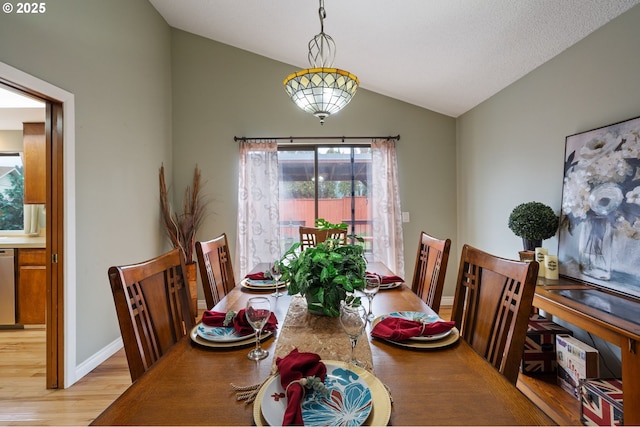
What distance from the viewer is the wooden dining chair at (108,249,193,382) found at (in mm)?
1023

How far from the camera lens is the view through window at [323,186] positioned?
12.5 feet

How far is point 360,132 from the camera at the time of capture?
12.3 feet

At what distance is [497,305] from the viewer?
1152 mm

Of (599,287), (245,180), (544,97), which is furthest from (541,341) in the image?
(245,180)

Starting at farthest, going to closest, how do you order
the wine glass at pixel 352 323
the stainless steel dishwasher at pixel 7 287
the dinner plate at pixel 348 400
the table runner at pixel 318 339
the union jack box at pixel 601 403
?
the stainless steel dishwasher at pixel 7 287 → the union jack box at pixel 601 403 → the table runner at pixel 318 339 → the wine glass at pixel 352 323 → the dinner plate at pixel 348 400

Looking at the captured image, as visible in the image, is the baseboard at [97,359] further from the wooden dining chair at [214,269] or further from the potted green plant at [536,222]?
the potted green plant at [536,222]

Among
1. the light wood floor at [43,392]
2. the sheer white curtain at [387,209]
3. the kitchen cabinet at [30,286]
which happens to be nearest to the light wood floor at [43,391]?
the light wood floor at [43,392]

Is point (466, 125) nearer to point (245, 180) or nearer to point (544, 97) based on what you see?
point (544, 97)

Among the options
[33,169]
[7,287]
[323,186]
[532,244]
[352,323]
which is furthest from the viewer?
[323,186]

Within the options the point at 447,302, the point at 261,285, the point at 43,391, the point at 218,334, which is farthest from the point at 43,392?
the point at 447,302

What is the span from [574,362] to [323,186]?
2745mm

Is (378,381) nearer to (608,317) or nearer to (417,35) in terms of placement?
(608,317)

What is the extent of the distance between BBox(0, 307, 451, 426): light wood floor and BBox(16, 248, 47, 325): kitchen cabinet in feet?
1.19

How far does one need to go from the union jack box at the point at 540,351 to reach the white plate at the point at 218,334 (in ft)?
6.42
